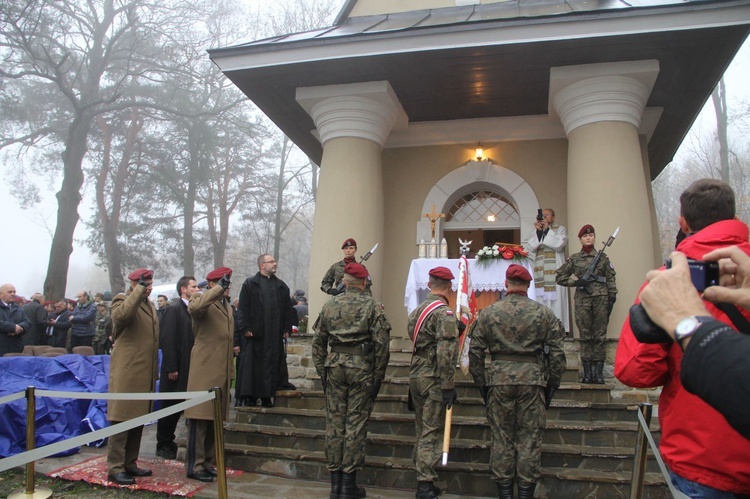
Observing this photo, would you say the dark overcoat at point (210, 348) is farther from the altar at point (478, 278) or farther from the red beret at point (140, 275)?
the altar at point (478, 278)

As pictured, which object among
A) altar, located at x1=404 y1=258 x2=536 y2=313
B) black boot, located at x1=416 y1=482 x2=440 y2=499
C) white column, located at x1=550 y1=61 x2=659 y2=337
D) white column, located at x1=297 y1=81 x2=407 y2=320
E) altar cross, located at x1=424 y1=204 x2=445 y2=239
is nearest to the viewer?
black boot, located at x1=416 y1=482 x2=440 y2=499

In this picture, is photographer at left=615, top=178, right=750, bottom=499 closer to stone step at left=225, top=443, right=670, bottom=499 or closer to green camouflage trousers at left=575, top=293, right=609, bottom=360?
stone step at left=225, top=443, right=670, bottom=499

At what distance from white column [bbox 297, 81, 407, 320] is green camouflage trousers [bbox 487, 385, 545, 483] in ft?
14.1

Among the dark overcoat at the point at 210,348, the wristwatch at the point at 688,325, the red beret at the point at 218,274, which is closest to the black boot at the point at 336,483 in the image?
the dark overcoat at the point at 210,348

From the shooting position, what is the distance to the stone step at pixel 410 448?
5605 mm

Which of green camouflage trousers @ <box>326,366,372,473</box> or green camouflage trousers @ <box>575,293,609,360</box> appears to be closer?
green camouflage trousers @ <box>326,366,372,473</box>

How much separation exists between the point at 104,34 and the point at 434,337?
26.0 metres

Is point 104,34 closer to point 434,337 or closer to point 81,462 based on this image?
point 81,462

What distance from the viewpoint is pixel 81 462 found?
6516 millimetres

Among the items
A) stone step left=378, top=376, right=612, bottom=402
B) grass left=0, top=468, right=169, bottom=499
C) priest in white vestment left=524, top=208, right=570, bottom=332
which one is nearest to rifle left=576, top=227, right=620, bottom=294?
stone step left=378, top=376, right=612, bottom=402

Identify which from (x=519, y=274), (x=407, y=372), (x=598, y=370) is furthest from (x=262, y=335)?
(x=598, y=370)

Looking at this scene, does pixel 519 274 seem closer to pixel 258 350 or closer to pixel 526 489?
pixel 526 489

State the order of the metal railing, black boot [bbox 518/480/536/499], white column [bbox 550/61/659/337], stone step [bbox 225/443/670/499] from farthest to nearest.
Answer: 1. white column [bbox 550/61/659/337]
2. stone step [bbox 225/443/670/499]
3. black boot [bbox 518/480/536/499]
4. the metal railing

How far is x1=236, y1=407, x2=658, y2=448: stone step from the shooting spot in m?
5.89
